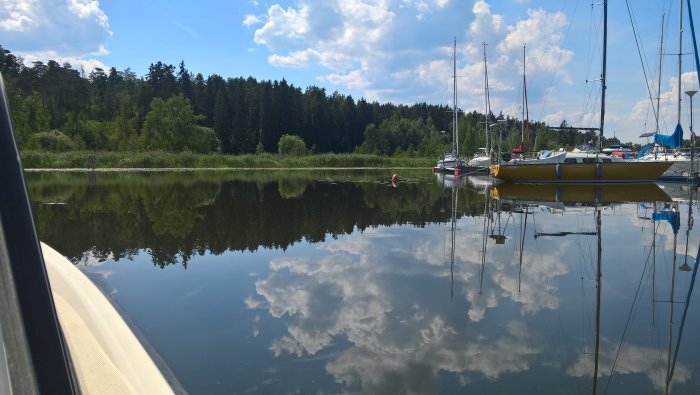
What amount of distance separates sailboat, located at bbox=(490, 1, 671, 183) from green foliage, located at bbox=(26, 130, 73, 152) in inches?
2122

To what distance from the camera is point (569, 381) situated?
515cm

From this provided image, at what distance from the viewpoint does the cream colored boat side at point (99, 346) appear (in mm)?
4227

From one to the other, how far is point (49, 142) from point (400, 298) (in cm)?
6621

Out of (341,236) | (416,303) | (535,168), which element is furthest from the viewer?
(535,168)

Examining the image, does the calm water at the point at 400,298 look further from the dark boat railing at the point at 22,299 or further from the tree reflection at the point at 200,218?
the dark boat railing at the point at 22,299

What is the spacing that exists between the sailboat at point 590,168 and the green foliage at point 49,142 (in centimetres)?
5390

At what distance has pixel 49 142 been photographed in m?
62.1

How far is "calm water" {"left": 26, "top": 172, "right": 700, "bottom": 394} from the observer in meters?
5.37

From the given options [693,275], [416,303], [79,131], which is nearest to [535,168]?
[693,275]

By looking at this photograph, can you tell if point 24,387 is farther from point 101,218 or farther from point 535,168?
point 535,168

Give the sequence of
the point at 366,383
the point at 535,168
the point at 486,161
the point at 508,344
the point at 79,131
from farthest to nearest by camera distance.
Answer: the point at 79,131 → the point at 486,161 → the point at 535,168 → the point at 508,344 → the point at 366,383

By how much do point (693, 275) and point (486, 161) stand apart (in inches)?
1659

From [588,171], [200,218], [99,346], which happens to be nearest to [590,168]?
[588,171]

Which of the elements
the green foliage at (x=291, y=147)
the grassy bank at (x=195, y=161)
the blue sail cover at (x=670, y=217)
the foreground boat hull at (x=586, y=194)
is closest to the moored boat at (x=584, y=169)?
the foreground boat hull at (x=586, y=194)
